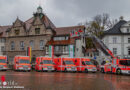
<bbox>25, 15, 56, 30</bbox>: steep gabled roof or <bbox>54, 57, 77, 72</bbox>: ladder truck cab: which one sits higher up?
<bbox>25, 15, 56, 30</bbox>: steep gabled roof

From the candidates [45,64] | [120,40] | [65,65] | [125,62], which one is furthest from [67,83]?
[120,40]

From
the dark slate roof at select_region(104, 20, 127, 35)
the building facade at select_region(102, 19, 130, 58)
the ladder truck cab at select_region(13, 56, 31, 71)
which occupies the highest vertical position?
the dark slate roof at select_region(104, 20, 127, 35)

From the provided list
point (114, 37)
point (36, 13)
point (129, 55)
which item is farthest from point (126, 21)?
point (36, 13)

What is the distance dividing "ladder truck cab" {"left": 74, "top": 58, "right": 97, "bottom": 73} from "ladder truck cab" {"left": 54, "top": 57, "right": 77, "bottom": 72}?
3.36 ft

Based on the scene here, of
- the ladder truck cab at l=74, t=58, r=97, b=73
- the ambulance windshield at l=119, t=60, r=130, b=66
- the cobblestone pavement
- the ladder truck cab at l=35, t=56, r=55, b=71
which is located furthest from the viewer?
the ladder truck cab at l=35, t=56, r=55, b=71

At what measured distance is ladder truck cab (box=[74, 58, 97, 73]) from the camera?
30812mm

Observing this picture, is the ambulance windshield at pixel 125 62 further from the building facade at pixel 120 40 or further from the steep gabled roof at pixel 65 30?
the building facade at pixel 120 40

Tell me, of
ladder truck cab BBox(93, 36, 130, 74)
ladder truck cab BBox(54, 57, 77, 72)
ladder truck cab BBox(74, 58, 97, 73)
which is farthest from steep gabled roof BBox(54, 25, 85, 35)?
ladder truck cab BBox(93, 36, 130, 74)

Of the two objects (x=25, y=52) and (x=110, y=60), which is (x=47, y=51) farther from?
(x=110, y=60)

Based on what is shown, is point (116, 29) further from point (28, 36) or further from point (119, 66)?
point (119, 66)

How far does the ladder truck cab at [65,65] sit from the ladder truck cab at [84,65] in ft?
3.36

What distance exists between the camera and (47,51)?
49469 millimetres

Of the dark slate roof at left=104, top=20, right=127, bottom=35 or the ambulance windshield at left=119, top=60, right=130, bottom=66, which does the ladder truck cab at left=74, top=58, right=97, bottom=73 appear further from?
the dark slate roof at left=104, top=20, right=127, bottom=35

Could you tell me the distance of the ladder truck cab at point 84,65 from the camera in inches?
1213
